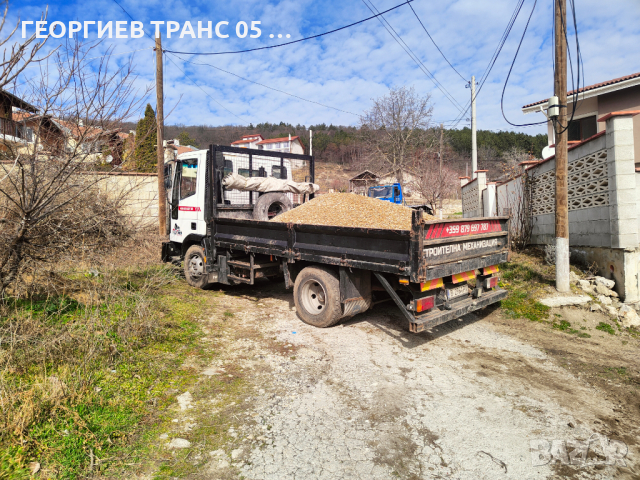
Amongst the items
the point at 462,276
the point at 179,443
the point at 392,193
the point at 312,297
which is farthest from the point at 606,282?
the point at 392,193

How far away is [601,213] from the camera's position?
6.59 m

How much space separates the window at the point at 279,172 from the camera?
8.24 meters

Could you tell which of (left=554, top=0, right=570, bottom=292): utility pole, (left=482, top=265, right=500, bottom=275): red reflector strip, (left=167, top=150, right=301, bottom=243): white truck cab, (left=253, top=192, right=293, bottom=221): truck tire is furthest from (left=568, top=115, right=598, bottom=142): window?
(left=253, top=192, right=293, bottom=221): truck tire

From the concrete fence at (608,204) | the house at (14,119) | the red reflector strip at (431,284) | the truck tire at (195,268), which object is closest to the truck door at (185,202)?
the truck tire at (195,268)

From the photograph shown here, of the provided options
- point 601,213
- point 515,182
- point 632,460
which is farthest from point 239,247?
point 515,182

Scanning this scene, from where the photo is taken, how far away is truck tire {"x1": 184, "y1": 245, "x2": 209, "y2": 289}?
291 inches

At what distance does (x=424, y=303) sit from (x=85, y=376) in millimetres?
3486

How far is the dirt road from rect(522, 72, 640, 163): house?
10377 millimetres

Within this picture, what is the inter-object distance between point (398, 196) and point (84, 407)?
54.5 feet

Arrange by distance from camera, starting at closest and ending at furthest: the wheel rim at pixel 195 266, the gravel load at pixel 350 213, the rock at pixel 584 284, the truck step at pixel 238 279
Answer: the gravel load at pixel 350 213, the rock at pixel 584 284, the truck step at pixel 238 279, the wheel rim at pixel 195 266

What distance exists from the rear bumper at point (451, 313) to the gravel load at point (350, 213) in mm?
1159

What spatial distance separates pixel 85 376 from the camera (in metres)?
3.45

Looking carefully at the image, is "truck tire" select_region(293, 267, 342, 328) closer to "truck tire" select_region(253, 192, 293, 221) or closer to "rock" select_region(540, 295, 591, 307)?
"truck tire" select_region(253, 192, 293, 221)

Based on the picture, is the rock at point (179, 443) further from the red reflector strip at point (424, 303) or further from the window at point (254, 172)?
the window at point (254, 172)
